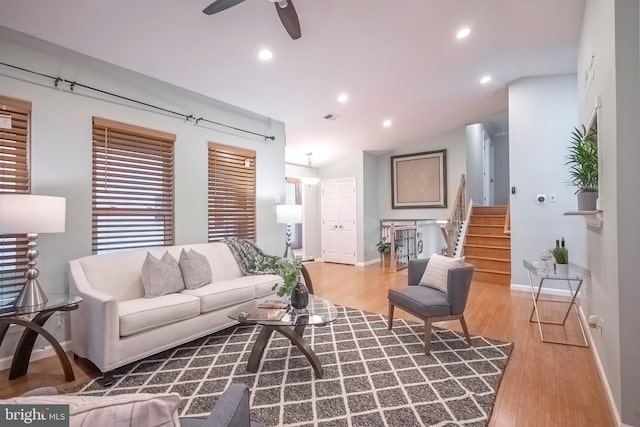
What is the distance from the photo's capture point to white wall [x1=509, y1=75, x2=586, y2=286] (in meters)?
4.34

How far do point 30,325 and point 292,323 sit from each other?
6.09 ft

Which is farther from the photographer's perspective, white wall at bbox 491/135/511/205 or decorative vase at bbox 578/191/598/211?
white wall at bbox 491/135/511/205

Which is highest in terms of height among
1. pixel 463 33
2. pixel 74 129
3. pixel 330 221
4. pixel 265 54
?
pixel 463 33

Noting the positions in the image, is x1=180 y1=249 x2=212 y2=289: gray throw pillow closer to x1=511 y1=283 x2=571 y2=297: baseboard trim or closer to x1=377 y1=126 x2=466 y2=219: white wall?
x1=511 y1=283 x2=571 y2=297: baseboard trim

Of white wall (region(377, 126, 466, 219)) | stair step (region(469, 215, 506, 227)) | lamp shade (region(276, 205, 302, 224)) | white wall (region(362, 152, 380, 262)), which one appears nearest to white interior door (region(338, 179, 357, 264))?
white wall (region(362, 152, 380, 262))

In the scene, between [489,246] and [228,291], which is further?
[489,246]

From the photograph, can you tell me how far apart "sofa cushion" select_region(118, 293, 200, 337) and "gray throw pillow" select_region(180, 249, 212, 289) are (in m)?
0.23

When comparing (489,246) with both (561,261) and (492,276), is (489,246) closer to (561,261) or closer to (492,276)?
(492,276)

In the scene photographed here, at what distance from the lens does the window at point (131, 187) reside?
3094 mm

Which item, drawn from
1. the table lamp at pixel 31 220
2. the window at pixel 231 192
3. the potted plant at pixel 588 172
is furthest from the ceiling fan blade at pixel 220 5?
the potted plant at pixel 588 172

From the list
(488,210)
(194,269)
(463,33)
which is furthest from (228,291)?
(488,210)

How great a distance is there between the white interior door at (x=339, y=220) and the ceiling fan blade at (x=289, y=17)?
5083mm

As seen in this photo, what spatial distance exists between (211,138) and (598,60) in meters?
4.10

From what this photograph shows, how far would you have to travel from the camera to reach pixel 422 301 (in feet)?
8.80
